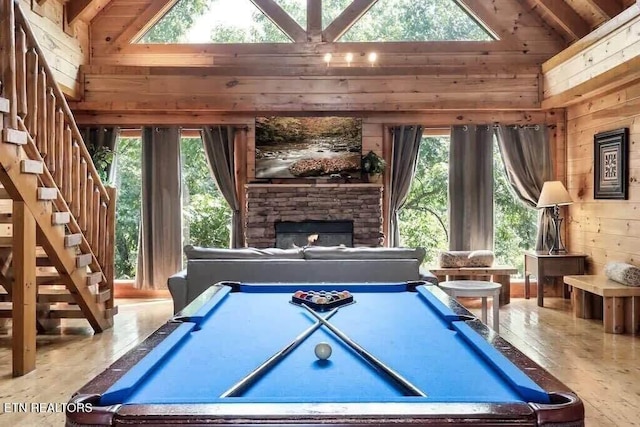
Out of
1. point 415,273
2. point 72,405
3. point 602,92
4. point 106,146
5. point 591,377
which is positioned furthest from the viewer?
point 106,146

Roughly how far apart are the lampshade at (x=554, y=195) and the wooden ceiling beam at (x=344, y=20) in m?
3.28

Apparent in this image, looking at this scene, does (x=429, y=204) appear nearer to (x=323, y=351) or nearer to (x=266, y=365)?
(x=323, y=351)

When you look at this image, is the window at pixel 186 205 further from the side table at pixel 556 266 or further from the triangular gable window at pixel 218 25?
the side table at pixel 556 266

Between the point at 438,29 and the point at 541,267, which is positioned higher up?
the point at 438,29

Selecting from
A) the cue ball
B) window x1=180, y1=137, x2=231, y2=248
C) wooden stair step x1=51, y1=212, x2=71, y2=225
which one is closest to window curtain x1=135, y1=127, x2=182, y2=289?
window x1=180, y1=137, x2=231, y2=248

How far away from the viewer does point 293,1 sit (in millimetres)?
7621

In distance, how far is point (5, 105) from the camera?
145 inches

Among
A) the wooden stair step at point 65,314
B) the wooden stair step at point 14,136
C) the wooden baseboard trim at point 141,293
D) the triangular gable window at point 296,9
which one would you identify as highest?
the triangular gable window at point 296,9

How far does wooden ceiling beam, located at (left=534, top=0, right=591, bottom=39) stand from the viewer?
701cm

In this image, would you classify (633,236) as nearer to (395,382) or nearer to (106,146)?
(395,382)

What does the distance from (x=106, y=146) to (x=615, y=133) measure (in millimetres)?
6167

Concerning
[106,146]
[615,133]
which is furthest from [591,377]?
[106,146]

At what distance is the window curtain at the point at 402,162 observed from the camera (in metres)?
7.54

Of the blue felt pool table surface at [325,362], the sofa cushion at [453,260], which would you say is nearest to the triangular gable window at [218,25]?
the sofa cushion at [453,260]
